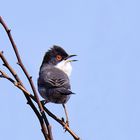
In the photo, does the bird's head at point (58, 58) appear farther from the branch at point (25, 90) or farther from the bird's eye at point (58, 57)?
the branch at point (25, 90)

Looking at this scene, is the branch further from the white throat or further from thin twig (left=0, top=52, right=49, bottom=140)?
the white throat

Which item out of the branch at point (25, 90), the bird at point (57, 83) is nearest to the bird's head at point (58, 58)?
the bird at point (57, 83)

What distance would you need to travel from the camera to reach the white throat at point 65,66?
6394 millimetres

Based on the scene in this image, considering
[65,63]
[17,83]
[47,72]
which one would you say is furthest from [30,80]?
[65,63]

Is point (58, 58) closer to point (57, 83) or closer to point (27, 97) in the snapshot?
point (57, 83)

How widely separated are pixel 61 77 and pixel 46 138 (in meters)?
3.32

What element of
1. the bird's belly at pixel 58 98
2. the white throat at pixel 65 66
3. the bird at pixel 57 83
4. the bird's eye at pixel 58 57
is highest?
the bird's eye at pixel 58 57

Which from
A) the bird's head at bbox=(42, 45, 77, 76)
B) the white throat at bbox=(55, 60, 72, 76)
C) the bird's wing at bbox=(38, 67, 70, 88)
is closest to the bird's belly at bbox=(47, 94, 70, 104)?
the bird's wing at bbox=(38, 67, 70, 88)

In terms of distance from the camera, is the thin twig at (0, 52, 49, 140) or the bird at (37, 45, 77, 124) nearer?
the thin twig at (0, 52, 49, 140)

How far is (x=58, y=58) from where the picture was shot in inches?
274

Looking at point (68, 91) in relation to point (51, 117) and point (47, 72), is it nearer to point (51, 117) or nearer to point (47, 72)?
point (47, 72)

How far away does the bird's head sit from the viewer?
22.0 feet

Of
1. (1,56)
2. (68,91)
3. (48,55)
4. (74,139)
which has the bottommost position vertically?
(74,139)

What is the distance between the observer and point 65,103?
5531mm
